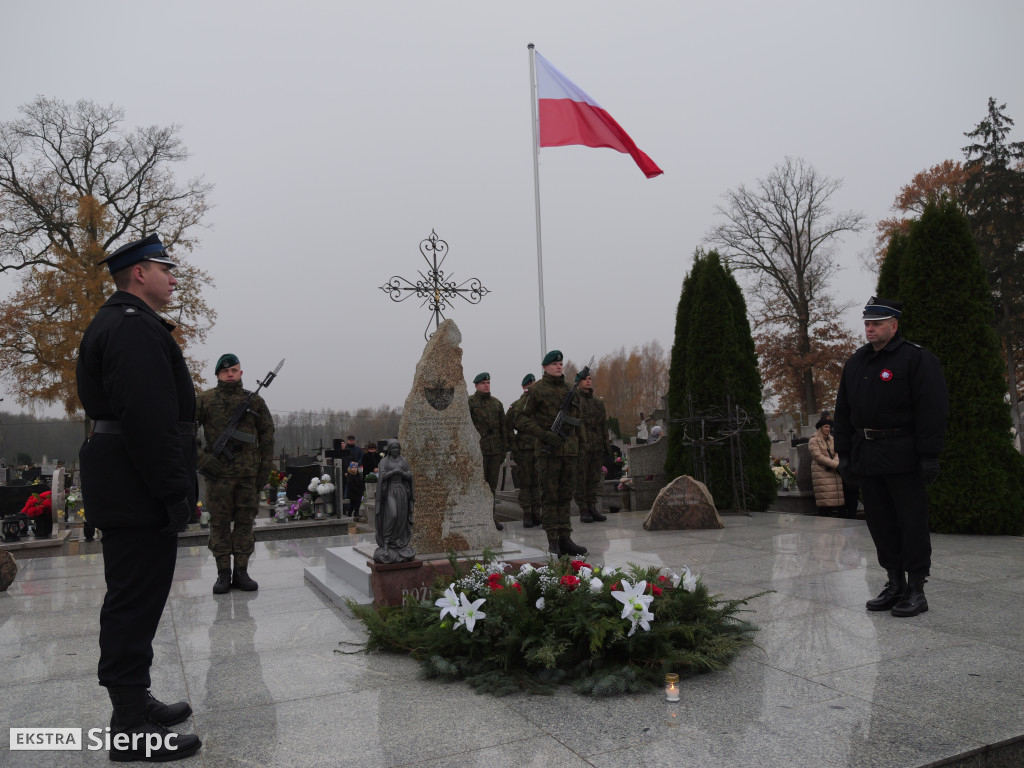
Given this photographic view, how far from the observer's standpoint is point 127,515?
3.01 meters

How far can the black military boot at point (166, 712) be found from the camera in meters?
3.33

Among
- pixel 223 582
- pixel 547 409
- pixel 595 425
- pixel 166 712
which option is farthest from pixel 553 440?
pixel 166 712

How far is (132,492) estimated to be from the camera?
10.0ft

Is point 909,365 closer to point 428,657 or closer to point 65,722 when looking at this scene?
point 428,657

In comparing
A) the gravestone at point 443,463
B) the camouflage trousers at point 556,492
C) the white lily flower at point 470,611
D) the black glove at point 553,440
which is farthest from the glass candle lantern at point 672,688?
the black glove at point 553,440

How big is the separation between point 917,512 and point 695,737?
2.78m

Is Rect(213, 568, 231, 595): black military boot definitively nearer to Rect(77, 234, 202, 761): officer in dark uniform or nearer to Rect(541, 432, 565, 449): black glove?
Rect(541, 432, 565, 449): black glove

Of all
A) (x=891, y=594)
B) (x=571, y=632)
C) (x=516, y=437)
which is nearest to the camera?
Result: (x=571, y=632)

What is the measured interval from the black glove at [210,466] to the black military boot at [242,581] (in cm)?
92

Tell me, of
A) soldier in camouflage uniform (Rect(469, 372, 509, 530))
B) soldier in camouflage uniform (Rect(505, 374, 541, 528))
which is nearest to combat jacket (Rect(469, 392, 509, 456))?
soldier in camouflage uniform (Rect(469, 372, 509, 530))

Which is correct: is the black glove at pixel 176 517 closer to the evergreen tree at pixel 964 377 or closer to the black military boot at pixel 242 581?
the black military boot at pixel 242 581

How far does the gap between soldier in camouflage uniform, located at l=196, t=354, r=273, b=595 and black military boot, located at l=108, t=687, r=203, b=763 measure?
11.5 ft

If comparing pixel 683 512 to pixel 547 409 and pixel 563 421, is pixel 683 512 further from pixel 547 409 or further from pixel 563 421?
pixel 563 421

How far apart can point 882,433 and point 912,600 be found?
113 centimetres
